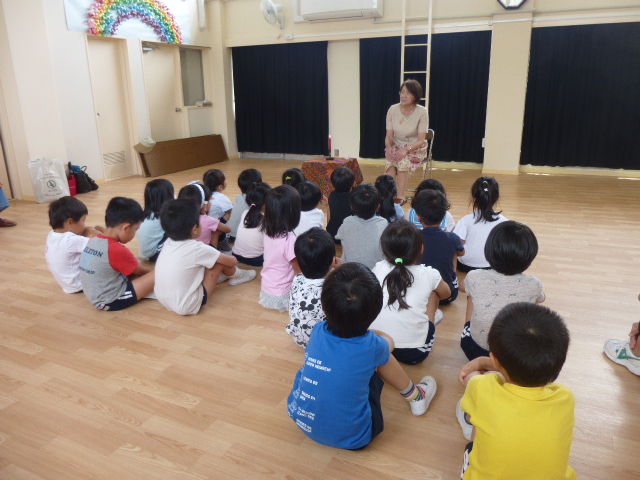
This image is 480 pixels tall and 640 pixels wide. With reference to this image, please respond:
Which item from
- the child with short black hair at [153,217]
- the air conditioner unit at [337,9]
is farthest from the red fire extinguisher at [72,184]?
the air conditioner unit at [337,9]

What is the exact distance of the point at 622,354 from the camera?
80.3 inches

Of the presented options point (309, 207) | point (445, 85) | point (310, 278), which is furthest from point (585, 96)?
point (310, 278)

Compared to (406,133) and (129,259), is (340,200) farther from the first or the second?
(406,133)

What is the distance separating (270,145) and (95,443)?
738cm

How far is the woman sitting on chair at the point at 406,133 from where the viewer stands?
4711mm

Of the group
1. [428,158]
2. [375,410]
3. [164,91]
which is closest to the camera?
[375,410]

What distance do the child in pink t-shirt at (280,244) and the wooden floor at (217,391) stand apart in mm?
109

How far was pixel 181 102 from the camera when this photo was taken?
7836 millimetres

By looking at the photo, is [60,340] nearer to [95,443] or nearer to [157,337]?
[157,337]

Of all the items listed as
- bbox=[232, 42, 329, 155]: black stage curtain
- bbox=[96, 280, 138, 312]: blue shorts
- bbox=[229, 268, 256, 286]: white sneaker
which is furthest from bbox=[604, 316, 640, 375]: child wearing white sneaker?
bbox=[232, 42, 329, 155]: black stage curtain

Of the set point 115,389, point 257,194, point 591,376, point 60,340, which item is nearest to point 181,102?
point 257,194

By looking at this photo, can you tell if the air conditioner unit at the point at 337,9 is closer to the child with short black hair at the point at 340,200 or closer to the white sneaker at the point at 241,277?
the child with short black hair at the point at 340,200

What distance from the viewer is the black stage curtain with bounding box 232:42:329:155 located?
311 inches

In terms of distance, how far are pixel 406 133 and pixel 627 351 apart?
10.8 feet
